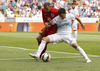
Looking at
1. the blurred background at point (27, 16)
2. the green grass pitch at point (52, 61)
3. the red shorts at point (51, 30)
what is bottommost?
the blurred background at point (27, 16)

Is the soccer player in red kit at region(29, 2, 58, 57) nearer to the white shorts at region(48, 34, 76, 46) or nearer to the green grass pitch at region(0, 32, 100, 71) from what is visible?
the white shorts at region(48, 34, 76, 46)

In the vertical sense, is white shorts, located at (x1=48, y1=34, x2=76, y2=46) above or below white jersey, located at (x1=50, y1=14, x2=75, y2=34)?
below

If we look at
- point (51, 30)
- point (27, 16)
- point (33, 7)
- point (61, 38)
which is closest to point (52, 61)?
point (61, 38)

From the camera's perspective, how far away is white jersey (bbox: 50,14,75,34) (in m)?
8.87

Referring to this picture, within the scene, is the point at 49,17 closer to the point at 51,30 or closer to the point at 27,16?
the point at 51,30

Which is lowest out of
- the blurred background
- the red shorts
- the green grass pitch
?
the blurred background

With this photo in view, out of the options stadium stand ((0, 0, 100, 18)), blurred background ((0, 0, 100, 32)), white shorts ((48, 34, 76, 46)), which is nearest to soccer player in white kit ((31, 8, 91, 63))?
white shorts ((48, 34, 76, 46))

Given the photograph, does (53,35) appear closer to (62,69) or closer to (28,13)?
(62,69)

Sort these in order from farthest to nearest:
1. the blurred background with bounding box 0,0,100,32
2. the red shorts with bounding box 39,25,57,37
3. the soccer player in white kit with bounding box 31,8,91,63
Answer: the blurred background with bounding box 0,0,100,32, the red shorts with bounding box 39,25,57,37, the soccer player in white kit with bounding box 31,8,91,63

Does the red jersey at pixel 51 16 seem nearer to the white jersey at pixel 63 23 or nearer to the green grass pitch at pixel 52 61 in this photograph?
the white jersey at pixel 63 23

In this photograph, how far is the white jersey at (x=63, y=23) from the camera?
8867 millimetres

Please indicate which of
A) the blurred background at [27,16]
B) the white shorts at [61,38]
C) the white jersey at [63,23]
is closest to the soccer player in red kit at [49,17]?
the white jersey at [63,23]

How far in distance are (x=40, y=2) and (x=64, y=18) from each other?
31.9 metres

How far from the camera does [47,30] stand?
970 cm
